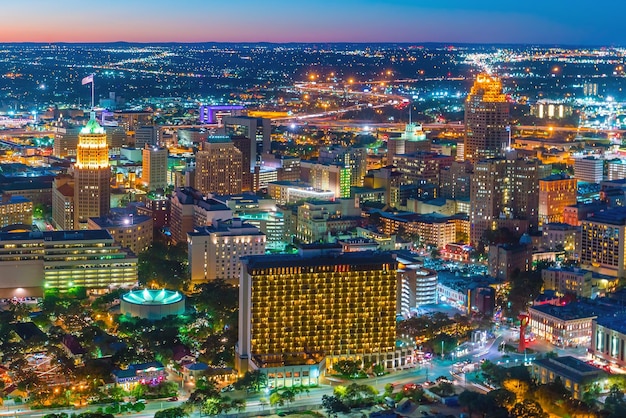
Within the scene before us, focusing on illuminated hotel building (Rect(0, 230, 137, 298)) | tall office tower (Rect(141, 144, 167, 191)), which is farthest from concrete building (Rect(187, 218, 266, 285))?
tall office tower (Rect(141, 144, 167, 191))

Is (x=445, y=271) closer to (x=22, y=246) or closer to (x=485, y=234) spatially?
(x=485, y=234)

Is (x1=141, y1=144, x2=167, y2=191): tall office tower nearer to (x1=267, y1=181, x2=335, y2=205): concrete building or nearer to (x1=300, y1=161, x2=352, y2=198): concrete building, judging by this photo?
(x1=300, y1=161, x2=352, y2=198): concrete building

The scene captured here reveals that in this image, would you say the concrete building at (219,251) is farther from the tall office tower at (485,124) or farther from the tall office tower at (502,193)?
the tall office tower at (485,124)

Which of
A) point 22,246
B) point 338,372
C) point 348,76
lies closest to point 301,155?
point 22,246

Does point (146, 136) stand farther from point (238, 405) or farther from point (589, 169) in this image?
point (238, 405)

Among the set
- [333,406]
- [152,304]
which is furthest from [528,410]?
[152,304]

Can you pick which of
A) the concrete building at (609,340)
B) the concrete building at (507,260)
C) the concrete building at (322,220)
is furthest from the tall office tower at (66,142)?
the concrete building at (609,340)
